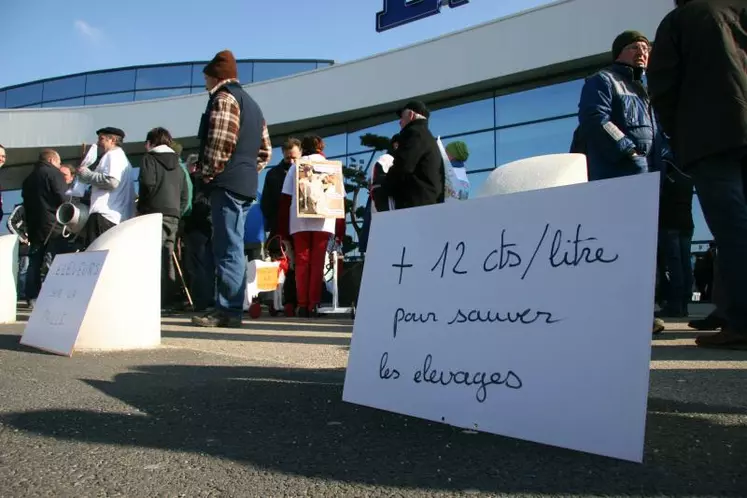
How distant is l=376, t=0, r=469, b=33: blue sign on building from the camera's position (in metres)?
13.6

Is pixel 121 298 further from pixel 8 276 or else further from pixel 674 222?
pixel 674 222

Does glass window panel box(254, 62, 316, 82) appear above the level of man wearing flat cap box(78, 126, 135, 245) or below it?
above

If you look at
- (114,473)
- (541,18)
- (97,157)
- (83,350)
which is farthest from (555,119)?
(114,473)

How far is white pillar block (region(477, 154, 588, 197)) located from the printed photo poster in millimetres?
3458

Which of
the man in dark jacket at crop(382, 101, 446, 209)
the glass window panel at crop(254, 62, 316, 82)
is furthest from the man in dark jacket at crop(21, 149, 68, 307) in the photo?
the glass window panel at crop(254, 62, 316, 82)

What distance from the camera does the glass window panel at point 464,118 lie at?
14.2m

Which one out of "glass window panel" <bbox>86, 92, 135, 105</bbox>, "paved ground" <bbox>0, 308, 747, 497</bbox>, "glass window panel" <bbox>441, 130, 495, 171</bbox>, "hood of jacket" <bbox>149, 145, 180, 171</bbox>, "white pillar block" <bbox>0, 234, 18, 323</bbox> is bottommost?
"paved ground" <bbox>0, 308, 747, 497</bbox>

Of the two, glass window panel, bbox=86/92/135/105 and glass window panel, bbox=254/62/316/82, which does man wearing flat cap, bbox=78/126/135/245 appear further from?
glass window panel, bbox=86/92/135/105

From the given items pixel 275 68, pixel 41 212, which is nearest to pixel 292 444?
pixel 41 212

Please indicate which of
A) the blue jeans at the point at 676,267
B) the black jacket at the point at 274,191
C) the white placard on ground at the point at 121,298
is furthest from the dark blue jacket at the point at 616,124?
the black jacket at the point at 274,191

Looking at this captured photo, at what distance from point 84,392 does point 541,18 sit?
12.3 m

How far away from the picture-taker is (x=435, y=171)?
4355 mm

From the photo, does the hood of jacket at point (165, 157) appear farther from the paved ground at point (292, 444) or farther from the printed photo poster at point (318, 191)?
the paved ground at point (292, 444)

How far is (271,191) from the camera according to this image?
6.07 meters
